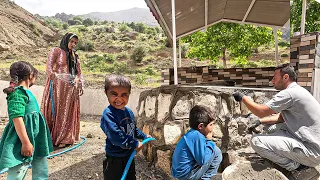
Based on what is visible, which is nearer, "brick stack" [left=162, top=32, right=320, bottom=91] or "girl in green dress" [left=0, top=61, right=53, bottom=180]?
"girl in green dress" [left=0, top=61, right=53, bottom=180]

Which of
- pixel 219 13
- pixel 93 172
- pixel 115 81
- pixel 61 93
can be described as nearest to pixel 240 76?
pixel 219 13

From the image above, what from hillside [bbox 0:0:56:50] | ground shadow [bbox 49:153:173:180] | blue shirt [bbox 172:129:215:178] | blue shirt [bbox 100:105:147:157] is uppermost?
hillside [bbox 0:0:56:50]

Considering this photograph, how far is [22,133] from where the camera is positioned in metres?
2.32

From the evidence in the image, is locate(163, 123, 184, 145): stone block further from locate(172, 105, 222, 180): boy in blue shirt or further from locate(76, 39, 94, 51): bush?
locate(76, 39, 94, 51): bush

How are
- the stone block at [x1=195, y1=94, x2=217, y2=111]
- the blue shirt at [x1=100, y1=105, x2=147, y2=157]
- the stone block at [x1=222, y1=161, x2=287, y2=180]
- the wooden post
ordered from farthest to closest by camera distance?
the stone block at [x1=195, y1=94, x2=217, y2=111]
the wooden post
the stone block at [x1=222, y1=161, x2=287, y2=180]
the blue shirt at [x1=100, y1=105, x2=147, y2=157]

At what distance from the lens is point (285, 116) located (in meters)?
2.75

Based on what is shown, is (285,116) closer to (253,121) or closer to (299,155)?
(299,155)

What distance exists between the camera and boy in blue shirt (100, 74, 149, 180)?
87.8 inches

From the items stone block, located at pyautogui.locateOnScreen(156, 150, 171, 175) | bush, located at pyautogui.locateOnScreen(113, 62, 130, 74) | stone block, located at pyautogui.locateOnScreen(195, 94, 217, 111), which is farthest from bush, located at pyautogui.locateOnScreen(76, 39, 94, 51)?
stone block, located at pyautogui.locateOnScreen(195, 94, 217, 111)

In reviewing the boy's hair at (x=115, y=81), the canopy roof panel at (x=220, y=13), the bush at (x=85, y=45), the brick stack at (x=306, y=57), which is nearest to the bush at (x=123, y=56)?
the bush at (x=85, y=45)

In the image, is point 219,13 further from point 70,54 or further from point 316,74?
point 316,74

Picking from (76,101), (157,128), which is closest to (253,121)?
(157,128)

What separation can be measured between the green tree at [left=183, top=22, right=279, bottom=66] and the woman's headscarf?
9.50 metres

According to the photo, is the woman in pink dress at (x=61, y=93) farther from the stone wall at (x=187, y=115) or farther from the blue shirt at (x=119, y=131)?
the blue shirt at (x=119, y=131)
